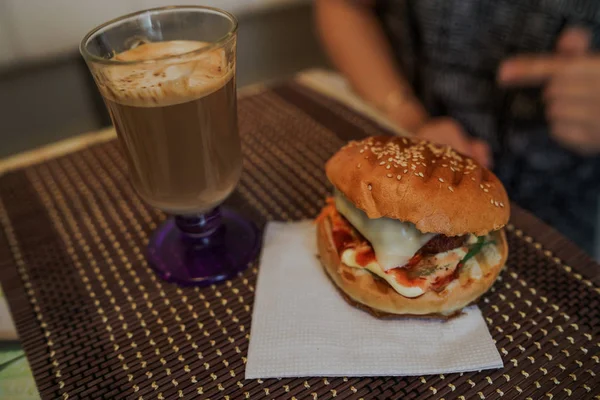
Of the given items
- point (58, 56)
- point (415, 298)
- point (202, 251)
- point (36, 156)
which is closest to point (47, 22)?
point (58, 56)

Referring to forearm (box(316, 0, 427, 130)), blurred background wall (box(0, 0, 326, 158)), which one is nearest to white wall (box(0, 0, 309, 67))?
blurred background wall (box(0, 0, 326, 158))

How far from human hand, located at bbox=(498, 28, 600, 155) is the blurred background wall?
48.0 inches

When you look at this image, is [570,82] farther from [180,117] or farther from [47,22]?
[47,22]

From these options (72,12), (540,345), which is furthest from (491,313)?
(72,12)

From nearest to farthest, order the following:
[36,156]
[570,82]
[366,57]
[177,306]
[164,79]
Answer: [164,79] < [177,306] < [570,82] < [36,156] < [366,57]

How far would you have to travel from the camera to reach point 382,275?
0.81 m

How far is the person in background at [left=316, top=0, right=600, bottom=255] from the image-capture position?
1.17m

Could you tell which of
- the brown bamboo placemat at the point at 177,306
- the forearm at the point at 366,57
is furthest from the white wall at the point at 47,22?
the brown bamboo placemat at the point at 177,306

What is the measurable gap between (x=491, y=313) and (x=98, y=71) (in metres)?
0.77

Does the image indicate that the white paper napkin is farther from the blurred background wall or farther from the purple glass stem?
the blurred background wall

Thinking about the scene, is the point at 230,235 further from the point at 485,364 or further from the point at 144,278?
the point at 485,364

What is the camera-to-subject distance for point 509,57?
1317 mm

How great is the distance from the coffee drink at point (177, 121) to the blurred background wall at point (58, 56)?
113cm

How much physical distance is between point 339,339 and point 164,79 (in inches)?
19.6
